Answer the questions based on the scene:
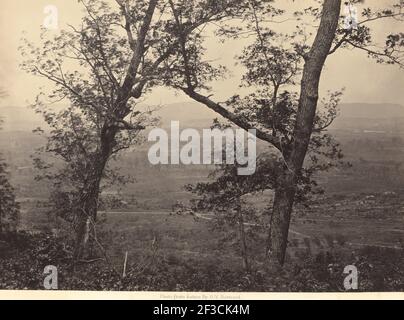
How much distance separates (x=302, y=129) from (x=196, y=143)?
203 centimetres

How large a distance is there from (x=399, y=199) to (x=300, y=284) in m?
2.63

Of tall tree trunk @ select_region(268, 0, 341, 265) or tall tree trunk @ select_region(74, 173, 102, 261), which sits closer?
tall tree trunk @ select_region(268, 0, 341, 265)

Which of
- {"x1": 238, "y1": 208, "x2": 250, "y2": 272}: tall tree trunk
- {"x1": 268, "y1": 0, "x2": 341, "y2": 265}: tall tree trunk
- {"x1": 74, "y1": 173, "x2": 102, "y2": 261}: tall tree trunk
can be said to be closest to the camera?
{"x1": 268, "y1": 0, "x2": 341, "y2": 265}: tall tree trunk

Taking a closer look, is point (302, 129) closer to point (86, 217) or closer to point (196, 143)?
point (196, 143)

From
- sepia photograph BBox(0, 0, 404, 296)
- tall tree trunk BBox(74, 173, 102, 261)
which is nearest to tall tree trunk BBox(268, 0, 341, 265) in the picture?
sepia photograph BBox(0, 0, 404, 296)

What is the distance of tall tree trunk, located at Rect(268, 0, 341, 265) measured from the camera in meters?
9.65

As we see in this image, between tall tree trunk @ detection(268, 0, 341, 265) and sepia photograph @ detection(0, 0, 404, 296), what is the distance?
0.02m

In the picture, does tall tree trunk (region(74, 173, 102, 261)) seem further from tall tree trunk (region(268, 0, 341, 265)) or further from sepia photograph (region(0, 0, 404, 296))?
tall tree trunk (region(268, 0, 341, 265))

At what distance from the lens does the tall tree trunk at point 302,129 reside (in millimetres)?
9648

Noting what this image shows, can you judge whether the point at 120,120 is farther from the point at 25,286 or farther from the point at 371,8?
the point at 371,8

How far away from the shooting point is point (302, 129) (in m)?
9.83

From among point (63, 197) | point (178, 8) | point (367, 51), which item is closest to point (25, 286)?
point (63, 197)

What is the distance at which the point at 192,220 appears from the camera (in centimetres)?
1013

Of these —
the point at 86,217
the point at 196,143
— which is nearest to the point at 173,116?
the point at 196,143
